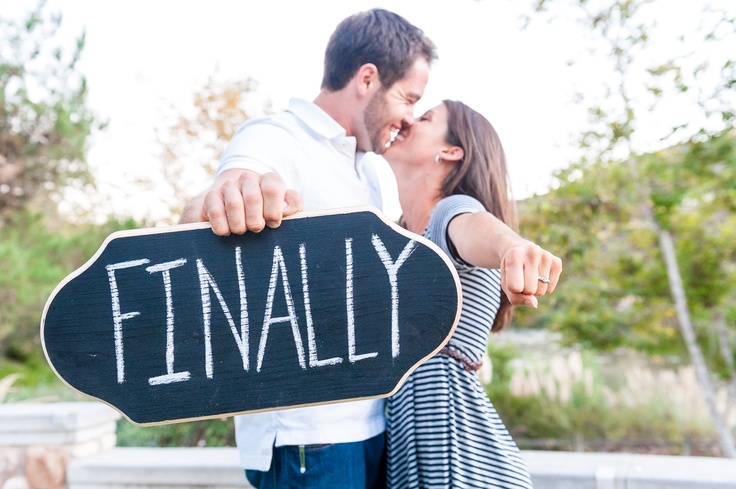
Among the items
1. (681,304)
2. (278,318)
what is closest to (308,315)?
(278,318)

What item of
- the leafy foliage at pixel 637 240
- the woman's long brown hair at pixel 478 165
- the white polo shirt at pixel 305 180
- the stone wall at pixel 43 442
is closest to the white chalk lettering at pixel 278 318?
the white polo shirt at pixel 305 180

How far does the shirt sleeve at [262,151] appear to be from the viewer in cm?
127

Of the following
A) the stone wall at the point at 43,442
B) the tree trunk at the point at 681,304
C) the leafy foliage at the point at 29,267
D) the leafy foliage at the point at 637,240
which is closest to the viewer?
the stone wall at the point at 43,442

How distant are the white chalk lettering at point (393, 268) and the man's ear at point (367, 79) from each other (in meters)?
0.73

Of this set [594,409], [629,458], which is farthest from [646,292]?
[629,458]

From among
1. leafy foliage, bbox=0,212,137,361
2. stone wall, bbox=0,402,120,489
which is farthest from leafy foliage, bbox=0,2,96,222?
stone wall, bbox=0,402,120,489

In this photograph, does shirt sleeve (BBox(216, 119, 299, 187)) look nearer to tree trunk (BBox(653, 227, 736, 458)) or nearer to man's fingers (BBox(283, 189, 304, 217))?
man's fingers (BBox(283, 189, 304, 217))

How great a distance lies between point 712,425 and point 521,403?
1402mm

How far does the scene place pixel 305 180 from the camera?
4.62 ft

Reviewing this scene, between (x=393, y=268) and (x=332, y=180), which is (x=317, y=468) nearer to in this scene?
(x=393, y=268)

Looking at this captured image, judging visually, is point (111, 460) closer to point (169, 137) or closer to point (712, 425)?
point (712, 425)

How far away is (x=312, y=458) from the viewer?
129cm

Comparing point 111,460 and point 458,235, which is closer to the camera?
point 458,235

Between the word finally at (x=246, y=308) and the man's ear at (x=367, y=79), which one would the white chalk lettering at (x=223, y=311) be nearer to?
the word finally at (x=246, y=308)
